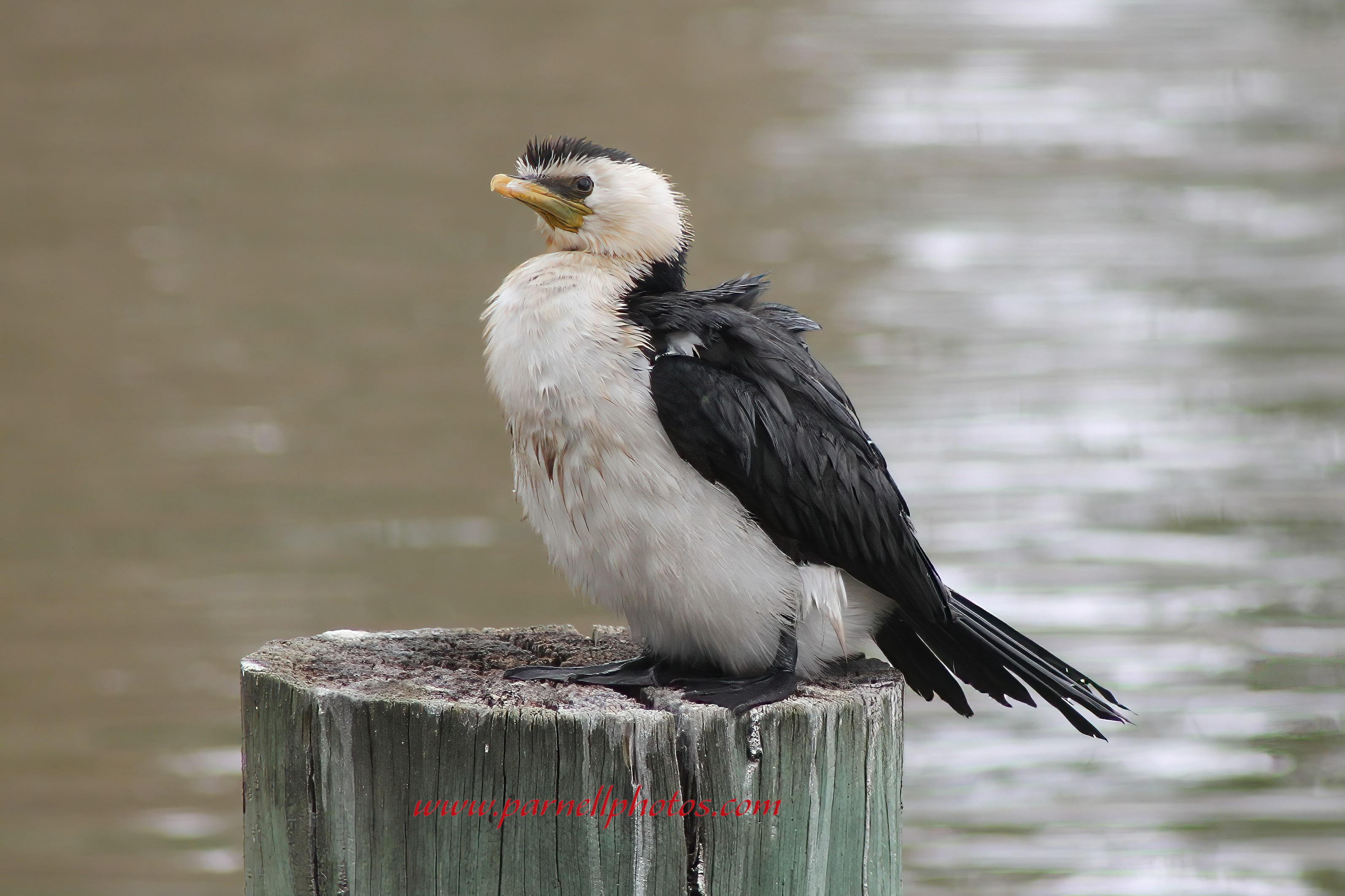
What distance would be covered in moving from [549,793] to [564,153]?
1.37 m

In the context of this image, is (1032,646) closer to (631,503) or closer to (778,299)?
(631,503)

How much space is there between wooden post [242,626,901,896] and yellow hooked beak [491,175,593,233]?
39.5 inches

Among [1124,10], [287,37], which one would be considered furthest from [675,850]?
[1124,10]

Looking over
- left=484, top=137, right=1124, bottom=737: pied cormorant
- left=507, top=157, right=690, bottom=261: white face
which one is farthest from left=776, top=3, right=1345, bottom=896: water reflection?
left=507, top=157, right=690, bottom=261: white face

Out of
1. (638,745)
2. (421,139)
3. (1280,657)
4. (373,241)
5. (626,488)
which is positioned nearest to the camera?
(638,745)

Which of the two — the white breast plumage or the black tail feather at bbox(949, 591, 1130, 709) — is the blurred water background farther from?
the white breast plumage

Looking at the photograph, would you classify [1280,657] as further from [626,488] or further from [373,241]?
[373,241]

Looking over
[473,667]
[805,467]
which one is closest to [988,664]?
[805,467]

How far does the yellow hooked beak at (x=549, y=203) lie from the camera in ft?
10.7

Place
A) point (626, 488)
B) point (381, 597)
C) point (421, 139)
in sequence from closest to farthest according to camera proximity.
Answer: point (626, 488) < point (381, 597) < point (421, 139)

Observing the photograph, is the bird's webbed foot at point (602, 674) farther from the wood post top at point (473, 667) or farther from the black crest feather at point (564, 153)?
the black crest feather at point (564, 153)

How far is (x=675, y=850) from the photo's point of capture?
2.55m

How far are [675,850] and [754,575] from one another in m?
0.62

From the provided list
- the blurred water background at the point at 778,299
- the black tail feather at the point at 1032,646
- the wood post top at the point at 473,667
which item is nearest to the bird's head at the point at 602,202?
the wood post top at the point at 473,667
